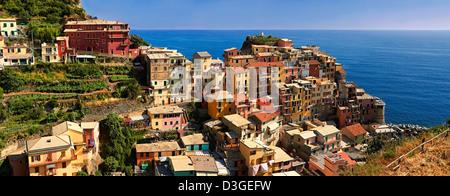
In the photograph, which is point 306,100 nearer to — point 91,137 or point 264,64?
point 264,64

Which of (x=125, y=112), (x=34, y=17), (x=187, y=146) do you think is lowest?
(x=187, y=146)

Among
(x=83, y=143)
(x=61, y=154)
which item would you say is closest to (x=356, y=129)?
(x=83, y=143)

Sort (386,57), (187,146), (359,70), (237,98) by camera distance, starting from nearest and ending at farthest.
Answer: (187,146) < (237,98) < (359,70) < (386,57)

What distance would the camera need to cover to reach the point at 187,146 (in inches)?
1145

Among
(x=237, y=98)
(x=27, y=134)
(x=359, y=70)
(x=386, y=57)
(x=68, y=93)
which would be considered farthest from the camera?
(x=386, y=57)

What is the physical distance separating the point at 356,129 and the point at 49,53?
103 ft

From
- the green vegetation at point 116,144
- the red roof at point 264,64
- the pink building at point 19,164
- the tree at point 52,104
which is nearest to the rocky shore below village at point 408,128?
the red roof at point 264,64

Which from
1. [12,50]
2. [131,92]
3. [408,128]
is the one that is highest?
[12,50]

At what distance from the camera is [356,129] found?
A: 36.6 m

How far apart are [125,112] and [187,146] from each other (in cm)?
692

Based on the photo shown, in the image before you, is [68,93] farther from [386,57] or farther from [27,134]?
[386,57]

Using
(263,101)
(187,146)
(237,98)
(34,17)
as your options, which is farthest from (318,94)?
(34,17)

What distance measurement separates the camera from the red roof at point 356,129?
35994mm

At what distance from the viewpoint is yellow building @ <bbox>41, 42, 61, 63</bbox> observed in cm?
3394
